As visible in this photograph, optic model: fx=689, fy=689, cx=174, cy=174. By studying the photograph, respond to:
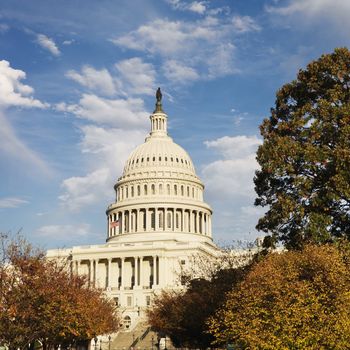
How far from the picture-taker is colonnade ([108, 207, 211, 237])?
145625mm

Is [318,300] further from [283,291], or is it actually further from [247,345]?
[247,345]

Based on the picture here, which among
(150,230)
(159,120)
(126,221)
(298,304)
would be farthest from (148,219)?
(298,304)

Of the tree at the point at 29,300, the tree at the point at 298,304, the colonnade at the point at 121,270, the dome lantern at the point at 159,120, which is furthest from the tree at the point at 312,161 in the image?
the dome lantern at the point at 159,120

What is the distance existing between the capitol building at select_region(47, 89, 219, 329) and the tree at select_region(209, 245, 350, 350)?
7458cm

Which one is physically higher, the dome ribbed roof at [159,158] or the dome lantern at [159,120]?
the dome lantern at [159,120]

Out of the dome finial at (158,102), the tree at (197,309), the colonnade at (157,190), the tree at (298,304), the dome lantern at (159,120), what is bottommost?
the tree at (298,304)

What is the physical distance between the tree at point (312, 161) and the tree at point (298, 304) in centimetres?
191

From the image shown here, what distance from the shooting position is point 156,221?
146m

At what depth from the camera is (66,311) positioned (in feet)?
159

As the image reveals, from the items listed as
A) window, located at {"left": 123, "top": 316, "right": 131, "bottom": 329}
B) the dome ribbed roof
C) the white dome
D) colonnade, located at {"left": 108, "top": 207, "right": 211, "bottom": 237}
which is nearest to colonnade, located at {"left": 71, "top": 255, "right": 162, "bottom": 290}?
the white dome

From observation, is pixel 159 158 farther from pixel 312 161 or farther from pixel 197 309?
pixel 312 161

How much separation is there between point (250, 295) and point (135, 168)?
113954 mm

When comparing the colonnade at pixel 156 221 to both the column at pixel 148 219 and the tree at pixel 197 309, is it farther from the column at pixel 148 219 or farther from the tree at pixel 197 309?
the tree at pixel 197 309

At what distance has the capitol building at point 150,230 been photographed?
12794 cm
